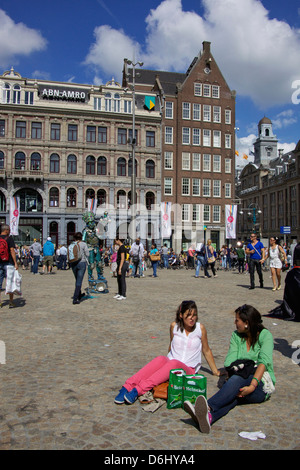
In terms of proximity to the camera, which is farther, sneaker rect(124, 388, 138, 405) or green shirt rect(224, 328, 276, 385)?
green shirt rect(224, 328, 276, 385)

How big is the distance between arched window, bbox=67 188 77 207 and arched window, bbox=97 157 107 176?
11.6 ft

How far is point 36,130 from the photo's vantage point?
41.2 metres

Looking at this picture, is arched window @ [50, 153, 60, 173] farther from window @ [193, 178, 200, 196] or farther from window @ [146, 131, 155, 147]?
window @ [193, 178, 200, 196]

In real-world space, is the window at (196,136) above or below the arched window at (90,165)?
above

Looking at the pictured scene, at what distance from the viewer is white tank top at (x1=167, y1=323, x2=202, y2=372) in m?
4.40

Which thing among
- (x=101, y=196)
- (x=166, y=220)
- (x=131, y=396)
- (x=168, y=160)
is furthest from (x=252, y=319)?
(x=168, y=160)

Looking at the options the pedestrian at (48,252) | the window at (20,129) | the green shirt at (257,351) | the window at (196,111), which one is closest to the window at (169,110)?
the window at (196,111)

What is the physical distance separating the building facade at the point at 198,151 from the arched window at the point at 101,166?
7171 millimetres

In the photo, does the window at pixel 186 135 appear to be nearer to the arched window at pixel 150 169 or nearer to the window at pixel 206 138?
the window at pixel 206 138

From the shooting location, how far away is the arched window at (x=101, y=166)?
4312cm

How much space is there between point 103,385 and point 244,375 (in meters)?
1.62

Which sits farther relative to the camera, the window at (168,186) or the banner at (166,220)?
the window at (168,186)

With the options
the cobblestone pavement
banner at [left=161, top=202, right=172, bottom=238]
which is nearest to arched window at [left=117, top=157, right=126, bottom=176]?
banner at [left=161, top=202, right=172, bottom=238]
